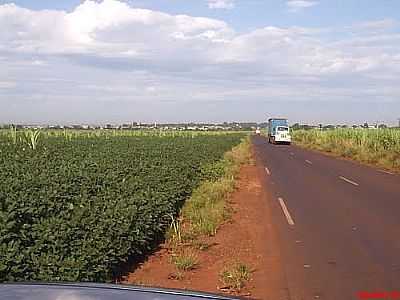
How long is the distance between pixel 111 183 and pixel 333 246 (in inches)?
156

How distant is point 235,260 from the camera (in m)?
8.68

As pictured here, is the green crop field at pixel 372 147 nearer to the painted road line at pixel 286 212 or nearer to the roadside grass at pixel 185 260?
the painted road line at pixel 286 212

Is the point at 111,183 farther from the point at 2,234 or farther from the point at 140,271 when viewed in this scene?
the point at 2,234

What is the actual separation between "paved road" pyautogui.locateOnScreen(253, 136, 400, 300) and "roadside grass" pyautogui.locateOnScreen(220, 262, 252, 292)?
1.79ft

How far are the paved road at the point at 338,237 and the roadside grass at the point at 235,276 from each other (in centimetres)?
55

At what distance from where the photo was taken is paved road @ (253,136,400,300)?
23.7 ft

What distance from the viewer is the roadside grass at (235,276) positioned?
718 cm

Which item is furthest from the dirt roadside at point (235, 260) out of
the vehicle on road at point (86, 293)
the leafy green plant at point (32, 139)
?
the leafy green plant at point (32, 139)

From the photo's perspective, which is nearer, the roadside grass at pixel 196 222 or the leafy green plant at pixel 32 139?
the roadside grass at pixel 196 222

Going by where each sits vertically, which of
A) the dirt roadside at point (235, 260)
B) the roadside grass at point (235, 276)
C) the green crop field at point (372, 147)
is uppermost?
the green crop field at point (372, 147)

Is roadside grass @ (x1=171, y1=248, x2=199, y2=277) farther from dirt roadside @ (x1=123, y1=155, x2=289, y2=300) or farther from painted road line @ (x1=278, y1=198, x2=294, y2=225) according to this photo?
painted road line @ (x1=278, y1=198, x2=294, y2=225)

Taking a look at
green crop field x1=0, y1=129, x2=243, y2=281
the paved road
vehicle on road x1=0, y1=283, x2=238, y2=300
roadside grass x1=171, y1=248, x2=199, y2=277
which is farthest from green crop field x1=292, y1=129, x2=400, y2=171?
vehicle on road x1=0, y1=283, x2=238, y2=300

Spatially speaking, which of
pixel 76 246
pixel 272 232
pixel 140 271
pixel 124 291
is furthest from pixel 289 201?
pixel 124 291

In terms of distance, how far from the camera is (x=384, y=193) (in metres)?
17.4
